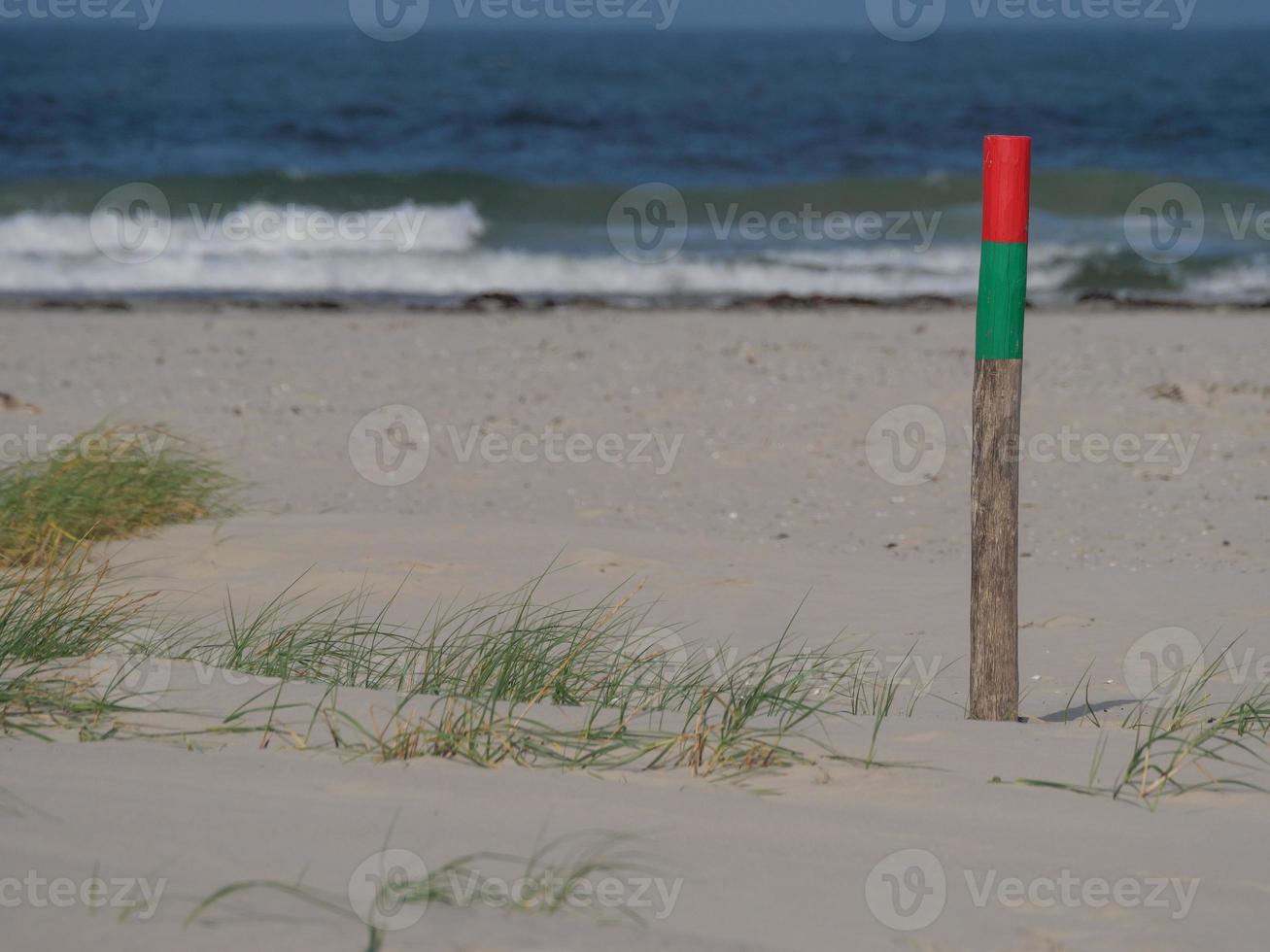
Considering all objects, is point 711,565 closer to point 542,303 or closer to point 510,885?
point 510,885

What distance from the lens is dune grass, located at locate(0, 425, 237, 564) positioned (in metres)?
4.88

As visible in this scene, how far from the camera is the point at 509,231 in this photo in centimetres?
1906

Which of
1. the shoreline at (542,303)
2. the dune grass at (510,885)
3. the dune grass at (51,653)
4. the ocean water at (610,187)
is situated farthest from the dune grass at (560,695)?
the ocean water at (610,187)

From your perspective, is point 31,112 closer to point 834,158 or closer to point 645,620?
point 834,158

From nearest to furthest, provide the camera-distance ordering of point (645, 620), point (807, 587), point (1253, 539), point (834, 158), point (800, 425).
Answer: point (645, 620) → point (807, 587) → point (1253, 539) → point (800, 425) → point (834, 158)

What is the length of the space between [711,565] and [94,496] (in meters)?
2.52

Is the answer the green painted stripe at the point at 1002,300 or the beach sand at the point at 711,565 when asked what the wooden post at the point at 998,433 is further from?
the beach sand at the point at 711,565

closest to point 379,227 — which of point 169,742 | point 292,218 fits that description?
point 292,218

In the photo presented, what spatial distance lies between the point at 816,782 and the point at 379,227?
686 inches

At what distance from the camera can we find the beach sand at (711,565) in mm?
2303

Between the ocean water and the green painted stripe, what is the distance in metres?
11.2

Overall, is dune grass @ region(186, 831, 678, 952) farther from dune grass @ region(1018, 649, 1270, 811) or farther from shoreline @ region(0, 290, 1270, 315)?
shoreline @ region(0, 290, 1270, 315)

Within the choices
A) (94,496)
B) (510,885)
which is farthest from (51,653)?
(94,496)

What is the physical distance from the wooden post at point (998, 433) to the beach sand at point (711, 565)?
0.22 m
